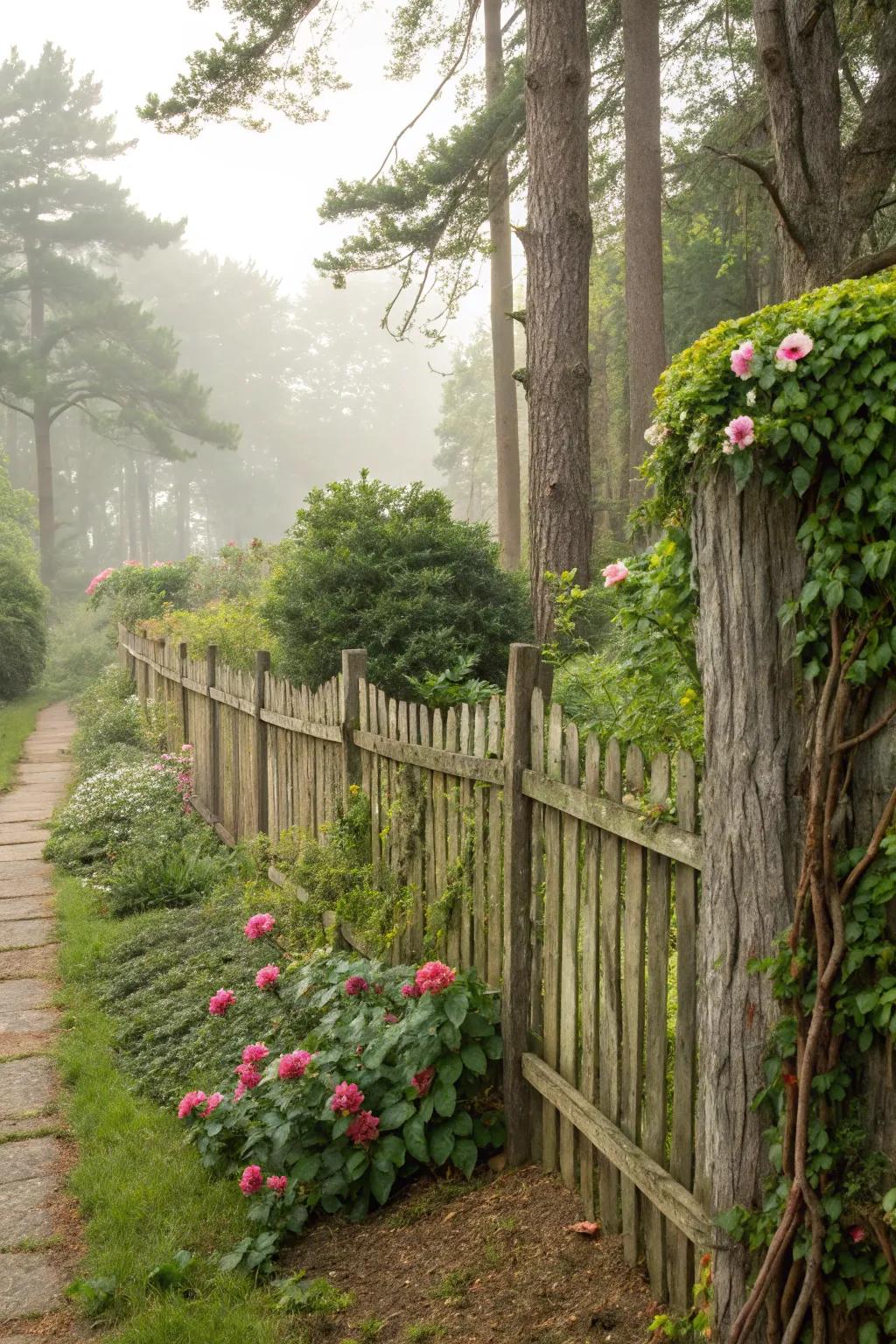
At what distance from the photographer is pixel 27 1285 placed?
11.3ft

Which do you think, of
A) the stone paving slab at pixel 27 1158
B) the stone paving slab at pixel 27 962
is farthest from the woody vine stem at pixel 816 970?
the stone paving slab at pixel 27 962

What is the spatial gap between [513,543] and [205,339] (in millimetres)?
50133

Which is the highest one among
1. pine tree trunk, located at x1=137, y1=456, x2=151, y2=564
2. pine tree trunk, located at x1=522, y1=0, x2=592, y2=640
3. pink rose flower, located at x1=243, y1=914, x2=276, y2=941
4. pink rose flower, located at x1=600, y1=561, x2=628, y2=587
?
pine tree trunk, located at x1=137, y1=456, x2=151, y2=564

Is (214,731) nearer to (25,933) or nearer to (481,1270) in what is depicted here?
(25,933)

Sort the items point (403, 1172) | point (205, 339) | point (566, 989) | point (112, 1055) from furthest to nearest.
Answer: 1. point (205, 339)
2. point (112, 1055)
3. point (403, 1172)
4. point (566, 989)

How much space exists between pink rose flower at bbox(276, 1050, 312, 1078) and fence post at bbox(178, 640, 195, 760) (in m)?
6.72

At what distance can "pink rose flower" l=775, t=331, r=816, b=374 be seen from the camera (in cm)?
240

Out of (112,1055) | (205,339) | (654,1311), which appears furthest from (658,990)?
(205,339)

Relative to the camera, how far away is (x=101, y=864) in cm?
828

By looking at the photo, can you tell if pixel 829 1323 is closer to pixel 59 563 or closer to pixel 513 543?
pixel 513 543

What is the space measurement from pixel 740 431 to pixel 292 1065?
2592 mm

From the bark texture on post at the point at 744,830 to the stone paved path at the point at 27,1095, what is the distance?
206 cm

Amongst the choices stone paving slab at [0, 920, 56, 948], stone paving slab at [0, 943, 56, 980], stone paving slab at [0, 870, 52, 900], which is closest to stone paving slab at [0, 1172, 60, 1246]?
stone paving slab at [0, 943, 56, 980]

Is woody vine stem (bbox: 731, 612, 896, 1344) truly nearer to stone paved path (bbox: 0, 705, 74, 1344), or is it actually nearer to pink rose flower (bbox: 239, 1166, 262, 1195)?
pink rose flower (bbox: 239, 1166, 262, 1195)
